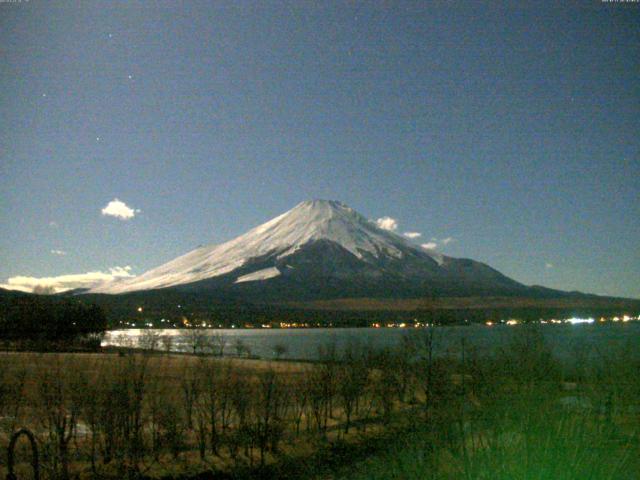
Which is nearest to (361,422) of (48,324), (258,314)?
(48,324)

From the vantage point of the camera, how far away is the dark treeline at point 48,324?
203 ft

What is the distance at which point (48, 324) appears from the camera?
6244 centimetres

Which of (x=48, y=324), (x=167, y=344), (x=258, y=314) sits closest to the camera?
(x=48, y=324)

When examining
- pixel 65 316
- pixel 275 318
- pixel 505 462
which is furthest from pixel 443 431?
pixel 275 318

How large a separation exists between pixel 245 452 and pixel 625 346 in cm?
1341

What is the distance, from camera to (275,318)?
188m

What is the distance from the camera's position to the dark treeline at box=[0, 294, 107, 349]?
203 ft

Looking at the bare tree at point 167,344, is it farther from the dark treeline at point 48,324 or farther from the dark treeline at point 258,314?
the dark treeline at point 258,314

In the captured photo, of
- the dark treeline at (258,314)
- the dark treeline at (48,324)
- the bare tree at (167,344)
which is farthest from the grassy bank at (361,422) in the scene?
the dark treeline at (258,314)

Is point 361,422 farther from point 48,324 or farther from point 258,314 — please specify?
point 258,314

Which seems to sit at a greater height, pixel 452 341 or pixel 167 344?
pixel 452 341

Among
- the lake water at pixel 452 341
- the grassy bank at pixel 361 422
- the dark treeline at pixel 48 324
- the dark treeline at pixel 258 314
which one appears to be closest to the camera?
the grassy bank at pixel 361 422

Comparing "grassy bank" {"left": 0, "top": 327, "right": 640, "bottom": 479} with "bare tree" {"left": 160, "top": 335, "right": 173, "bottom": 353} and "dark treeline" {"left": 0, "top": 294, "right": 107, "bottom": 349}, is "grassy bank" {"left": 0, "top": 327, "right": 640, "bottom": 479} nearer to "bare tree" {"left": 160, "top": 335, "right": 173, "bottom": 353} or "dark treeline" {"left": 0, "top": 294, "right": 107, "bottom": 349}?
"dark treeline" {"left": 0, "top": 294, "right": 107, "bottom": 349}

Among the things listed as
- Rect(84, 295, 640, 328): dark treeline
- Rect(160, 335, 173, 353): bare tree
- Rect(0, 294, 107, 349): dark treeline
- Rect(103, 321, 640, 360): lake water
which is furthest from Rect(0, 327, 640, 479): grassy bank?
Rect(84, 295, 640, 328): dark treeline
